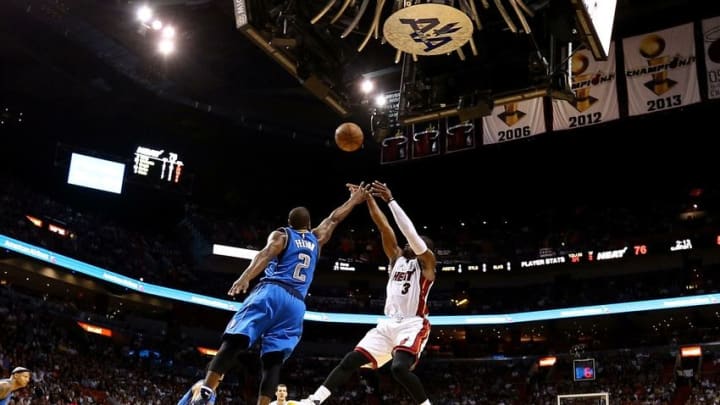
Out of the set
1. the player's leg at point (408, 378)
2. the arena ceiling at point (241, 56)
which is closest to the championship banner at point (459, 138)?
the arena ceiling at point (241, 56)

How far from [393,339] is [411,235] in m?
1.04

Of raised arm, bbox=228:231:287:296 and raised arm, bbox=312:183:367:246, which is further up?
raised arm, bbox=312:183:367:246

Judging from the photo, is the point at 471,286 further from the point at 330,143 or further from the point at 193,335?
the point at 193,335

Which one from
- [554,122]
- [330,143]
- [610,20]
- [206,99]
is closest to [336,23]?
[610,20]

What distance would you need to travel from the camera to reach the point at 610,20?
389 inches

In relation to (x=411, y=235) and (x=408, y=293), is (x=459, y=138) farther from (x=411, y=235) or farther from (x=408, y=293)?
(x=411, y=235)

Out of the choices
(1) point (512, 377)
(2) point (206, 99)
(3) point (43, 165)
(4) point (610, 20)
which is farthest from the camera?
(1) point (512, 377)

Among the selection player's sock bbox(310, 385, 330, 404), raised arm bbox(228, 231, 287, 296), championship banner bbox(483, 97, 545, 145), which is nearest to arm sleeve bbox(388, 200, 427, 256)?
raised arm bbox(228, 231, 287, 296)

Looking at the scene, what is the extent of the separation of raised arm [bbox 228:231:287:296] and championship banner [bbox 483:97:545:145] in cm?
1206

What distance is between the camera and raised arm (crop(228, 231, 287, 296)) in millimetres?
5453

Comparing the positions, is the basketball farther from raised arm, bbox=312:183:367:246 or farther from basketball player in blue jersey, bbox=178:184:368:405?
basketball player in blue jersey, bbox=178:184:368:405

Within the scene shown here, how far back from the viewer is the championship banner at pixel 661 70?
15.8 metres

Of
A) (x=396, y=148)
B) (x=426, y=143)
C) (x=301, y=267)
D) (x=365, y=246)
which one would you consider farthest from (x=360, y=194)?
(x=365, y=246)

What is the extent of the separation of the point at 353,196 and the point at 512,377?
28498 millimetres
